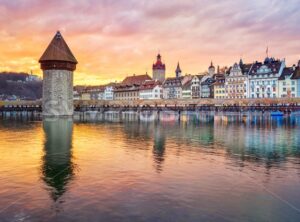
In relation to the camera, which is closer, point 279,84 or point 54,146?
point 54,146

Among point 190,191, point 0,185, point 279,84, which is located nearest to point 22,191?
point 0,185

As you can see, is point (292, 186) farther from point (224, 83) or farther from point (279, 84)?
point (224, 83)

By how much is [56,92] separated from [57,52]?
18.2 ft

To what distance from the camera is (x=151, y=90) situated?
102m

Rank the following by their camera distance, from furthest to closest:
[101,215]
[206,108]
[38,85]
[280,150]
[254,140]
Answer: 1. [38,85]
2. [206,108]
3. [254,140]
4. [280,150]
5. [101,215]

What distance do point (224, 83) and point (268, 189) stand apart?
79194 millimetres

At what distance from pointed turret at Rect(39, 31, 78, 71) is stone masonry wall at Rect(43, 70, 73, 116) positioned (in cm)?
82

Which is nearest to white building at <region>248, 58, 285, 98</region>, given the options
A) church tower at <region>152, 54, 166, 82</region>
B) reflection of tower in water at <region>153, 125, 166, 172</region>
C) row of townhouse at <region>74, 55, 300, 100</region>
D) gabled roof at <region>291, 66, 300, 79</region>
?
row of townhouse at <region>74, 55, 300, 100</region>

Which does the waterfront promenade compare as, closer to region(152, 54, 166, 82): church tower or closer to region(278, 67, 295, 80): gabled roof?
region(278, 67, 295, 80): gabled roof

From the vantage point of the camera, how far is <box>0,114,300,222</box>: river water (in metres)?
7.87

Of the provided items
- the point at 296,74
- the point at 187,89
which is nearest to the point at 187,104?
the point at 296,74

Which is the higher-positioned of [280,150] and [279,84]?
[279,84]

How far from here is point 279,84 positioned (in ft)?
251

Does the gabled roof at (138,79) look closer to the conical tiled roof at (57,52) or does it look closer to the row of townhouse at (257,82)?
the row of townhouse at (257,82)
